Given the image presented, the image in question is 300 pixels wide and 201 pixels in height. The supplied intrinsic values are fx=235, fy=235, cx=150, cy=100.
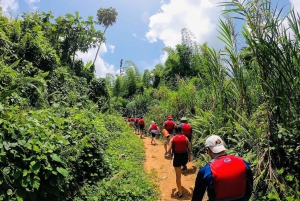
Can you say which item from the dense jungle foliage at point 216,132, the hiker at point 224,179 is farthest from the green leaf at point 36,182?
the hiker at point 224,179

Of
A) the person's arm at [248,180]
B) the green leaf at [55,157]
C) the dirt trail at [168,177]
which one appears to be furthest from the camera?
the dirt trail at [168,177]

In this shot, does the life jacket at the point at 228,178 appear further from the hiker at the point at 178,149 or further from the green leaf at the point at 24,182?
the hiker at the point at 178,149

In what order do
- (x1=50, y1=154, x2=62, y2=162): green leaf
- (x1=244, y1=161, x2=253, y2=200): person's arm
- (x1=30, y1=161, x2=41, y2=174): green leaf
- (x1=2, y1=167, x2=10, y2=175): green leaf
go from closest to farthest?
(x1=244, y1=161, x2=253, y2=200): person's arm, (x1=2, y1=167, x2=10, y2=175): green leaf, (x1=30, y1=161, x2=41, y2=174): green leaf, (x1=50, y1=154, x2=62, y2=162): green leaf

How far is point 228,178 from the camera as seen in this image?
8.16 ft

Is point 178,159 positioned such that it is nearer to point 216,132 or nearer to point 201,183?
point 216,132

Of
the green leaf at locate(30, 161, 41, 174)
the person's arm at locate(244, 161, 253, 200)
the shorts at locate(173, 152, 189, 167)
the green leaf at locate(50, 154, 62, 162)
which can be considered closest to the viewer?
the person's arm at locate(244, 161, 253, 200)

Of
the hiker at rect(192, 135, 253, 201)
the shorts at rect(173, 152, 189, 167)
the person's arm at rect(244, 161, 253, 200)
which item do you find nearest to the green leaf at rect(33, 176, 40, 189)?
the hiker at rect(192, 135, 253, 201)

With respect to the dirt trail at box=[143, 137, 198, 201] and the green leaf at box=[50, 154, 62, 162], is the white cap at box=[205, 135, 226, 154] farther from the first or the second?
the dirt trail at box=[143, 137, 198, 201]

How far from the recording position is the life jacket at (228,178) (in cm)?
249

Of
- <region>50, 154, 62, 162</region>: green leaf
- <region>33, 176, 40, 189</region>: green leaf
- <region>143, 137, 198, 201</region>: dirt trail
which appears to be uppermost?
<region>50, 154, 62, 162</region>: green leaf

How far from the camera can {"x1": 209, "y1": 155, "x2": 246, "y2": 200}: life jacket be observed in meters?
2.49

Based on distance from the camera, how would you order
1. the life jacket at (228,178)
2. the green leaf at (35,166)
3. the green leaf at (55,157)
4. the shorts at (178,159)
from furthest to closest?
the shorts at (178,159) < the green leaf at (55,157) < the green leaf at (35,166) < the life jacket at (228,178)

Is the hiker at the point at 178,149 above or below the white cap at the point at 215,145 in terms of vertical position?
below

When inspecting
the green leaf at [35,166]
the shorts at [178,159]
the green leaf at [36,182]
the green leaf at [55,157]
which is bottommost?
the shorts at [178,159]
